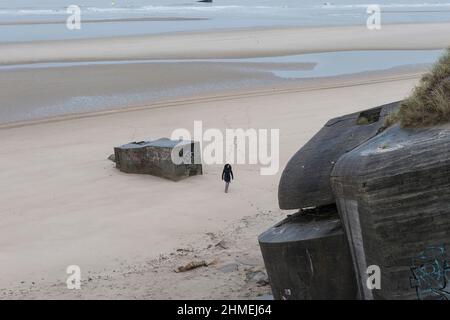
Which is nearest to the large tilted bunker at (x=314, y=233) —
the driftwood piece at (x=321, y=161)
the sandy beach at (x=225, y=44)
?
the driftwood piece at (x=321, y=161)

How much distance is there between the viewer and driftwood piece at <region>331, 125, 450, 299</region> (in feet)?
22.8

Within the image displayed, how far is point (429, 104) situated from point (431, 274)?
7.05ft

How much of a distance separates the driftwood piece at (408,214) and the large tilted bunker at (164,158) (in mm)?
10002

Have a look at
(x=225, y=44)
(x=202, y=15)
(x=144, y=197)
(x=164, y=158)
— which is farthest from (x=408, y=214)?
(x=202, y=15)

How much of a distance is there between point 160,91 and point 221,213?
1815 cm

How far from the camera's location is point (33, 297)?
407 inches

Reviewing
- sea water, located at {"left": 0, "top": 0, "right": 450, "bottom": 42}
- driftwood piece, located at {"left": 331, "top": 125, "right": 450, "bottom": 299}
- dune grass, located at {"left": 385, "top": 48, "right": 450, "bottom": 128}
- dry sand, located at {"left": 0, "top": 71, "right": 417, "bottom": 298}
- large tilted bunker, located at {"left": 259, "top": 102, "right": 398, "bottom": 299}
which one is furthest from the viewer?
sea water, located at {"left": 0, "top": 0, "right": 450, "bottom": 42}

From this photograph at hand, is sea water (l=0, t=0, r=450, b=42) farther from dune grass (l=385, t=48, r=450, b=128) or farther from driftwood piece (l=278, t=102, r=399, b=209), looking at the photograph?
dune grass (l=385, t=48, r=450, b=128)

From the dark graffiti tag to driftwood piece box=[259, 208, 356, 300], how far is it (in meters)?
0.99

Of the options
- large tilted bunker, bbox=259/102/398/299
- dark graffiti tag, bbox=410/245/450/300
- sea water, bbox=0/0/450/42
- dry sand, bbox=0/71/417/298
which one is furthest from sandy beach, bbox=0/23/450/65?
dark graffiti tag, bbox=410/245/450/300

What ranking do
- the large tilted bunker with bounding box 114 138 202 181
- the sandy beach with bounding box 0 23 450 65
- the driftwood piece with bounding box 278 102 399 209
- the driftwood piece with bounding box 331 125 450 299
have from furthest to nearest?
1. the sandy beach with bounding box 0 23 450 65
2. the large tilted bunker with bounding box 114 138 202 181
3. the driftwood piece with bounding box 278 102 399 209
4. the driftwood piece with bounding box 331 125 450 299

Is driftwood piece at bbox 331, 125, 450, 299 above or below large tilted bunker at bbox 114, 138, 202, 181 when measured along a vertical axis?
above

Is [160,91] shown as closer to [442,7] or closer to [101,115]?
[101,115]

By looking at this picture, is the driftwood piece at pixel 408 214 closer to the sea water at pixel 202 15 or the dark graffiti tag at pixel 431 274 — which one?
the dark graffiti tag at pixel 431 274
